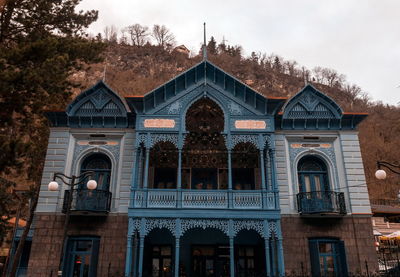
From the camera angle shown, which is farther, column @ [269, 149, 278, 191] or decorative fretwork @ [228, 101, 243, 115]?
decorative fretwork @ [228, 101, 243, 115]

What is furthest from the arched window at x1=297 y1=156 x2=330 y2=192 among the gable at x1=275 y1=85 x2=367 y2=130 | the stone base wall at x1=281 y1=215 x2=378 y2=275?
the gable at x1=275 y1=85 x2=367 y2=130

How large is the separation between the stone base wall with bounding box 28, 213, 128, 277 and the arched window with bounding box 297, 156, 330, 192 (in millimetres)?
10191

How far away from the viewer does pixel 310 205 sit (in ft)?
54.7

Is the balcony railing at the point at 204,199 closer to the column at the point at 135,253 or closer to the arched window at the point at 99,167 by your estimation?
the column at the point at 135,253

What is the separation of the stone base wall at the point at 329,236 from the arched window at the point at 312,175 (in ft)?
6.20

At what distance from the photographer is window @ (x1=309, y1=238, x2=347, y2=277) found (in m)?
16.4

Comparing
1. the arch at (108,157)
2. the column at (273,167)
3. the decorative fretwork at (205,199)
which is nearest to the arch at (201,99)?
the column at (273,167)

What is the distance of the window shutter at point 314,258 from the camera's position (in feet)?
53.4

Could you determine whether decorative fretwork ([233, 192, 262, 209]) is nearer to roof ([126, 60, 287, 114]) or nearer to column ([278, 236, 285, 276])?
column ([278, 236, 285, 276])

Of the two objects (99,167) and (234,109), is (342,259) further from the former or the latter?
(99,167)

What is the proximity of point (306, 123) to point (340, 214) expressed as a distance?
17.6 feet

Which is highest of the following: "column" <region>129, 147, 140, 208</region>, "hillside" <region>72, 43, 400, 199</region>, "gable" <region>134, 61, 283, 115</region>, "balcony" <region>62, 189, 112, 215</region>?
"hillside" <region>72, 43, 400, 199</region>

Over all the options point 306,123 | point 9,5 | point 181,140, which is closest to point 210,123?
point 181,140

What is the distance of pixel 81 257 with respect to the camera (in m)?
16.7
